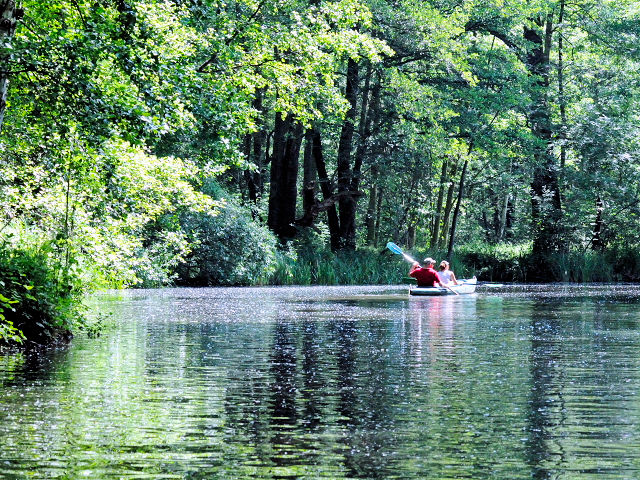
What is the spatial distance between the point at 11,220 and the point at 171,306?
7201mm

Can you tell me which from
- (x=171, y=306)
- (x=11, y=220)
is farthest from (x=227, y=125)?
(x=11, y=220)

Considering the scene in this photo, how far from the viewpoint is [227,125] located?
20.0m

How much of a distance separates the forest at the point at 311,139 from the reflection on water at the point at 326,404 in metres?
2.58

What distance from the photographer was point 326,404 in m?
7.98

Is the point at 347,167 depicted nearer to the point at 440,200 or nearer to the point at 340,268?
the point at 340,268

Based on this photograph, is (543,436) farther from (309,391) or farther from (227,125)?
(227,125)

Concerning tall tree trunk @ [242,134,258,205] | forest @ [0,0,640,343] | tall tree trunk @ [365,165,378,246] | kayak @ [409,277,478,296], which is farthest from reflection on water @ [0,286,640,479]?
Result: tall tree trunk @ [365,165,378,246]

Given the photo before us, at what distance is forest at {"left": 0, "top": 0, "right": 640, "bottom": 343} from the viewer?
13055 millimetres

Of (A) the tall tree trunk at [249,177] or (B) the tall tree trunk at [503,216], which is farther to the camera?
(B) the tall tree trunk at [503,216]

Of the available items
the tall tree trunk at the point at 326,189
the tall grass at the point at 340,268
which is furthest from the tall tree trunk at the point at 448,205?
the tall grass at the point at 340,268

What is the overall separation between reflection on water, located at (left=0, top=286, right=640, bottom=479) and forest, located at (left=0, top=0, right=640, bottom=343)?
2582 mm

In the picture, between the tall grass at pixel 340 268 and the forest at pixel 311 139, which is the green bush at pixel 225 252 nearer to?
the forest at pixel 311 139

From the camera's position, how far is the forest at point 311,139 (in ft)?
42.8

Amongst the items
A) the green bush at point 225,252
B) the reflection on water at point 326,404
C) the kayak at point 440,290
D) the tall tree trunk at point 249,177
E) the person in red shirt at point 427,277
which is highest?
the tall tree trunk at point 249,177
